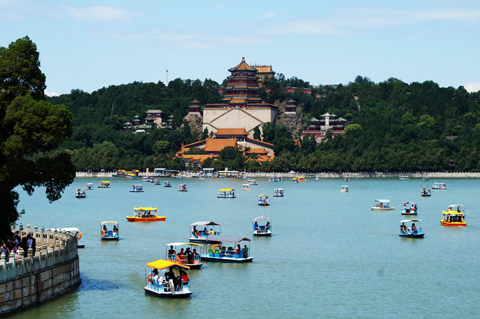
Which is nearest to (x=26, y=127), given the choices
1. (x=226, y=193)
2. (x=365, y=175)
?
(x=226, y=193)

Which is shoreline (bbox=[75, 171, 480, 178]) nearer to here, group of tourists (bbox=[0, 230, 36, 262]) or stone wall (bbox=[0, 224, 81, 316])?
stone wall (bbox=[0, 224, 81, 316])

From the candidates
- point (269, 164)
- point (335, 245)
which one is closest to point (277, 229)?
point (335, 245)

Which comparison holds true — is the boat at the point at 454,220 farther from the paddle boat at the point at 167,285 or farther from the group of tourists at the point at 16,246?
the group of tourists at the point at 16,246

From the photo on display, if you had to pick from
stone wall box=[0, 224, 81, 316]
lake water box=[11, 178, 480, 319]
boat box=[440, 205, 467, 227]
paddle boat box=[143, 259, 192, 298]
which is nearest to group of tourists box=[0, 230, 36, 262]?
stone wall box=[0, 224, 81, 316]

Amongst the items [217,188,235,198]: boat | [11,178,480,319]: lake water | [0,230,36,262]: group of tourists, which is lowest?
[11,178,480,319]: lake water

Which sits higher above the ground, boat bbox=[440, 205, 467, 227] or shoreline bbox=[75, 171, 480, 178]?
shoreline bbox=[75, 171, 480, 178]

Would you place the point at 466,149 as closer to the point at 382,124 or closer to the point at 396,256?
the point at 382,124
